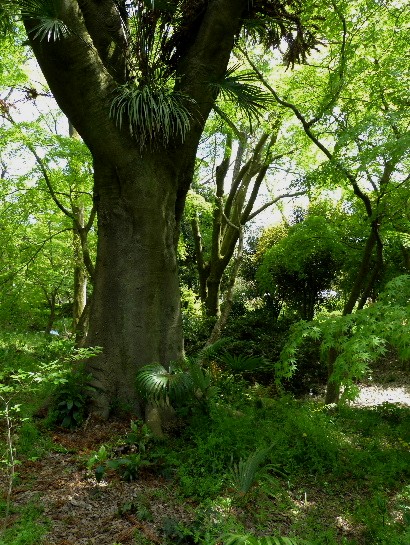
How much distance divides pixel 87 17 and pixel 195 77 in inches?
53.1

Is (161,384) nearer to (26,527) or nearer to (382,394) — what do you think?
(26,527)

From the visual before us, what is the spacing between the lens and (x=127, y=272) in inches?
195

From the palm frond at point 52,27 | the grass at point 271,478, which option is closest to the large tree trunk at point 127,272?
the grass at point 271,478

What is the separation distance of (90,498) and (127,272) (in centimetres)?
229

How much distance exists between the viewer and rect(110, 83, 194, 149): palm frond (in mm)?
4500

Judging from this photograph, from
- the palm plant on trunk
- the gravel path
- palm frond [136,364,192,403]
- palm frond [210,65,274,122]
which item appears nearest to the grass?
palm frond [136,364,192,403]

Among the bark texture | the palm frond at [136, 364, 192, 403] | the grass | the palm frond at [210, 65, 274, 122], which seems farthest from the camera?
the palm frond at [210, 65, 274, 122]

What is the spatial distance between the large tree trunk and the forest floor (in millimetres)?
717

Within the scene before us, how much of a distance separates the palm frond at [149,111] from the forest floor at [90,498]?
3.10 m

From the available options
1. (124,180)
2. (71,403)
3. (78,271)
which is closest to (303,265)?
(78,271)

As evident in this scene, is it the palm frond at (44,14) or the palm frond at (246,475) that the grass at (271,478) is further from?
the palm frond at (44,14)

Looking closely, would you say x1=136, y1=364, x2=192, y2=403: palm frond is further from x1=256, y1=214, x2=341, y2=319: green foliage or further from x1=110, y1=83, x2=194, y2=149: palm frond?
x1=256, y1=214, x2=341, y2=319: green foliage

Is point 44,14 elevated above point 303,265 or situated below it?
above

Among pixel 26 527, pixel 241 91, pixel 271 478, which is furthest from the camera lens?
pixel 241 91
